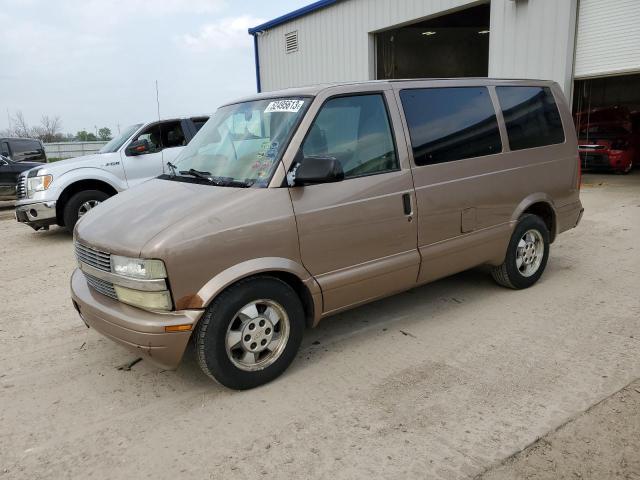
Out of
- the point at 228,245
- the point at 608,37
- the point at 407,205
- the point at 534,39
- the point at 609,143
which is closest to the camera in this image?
the point at 228,245

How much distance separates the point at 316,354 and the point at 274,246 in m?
1.05

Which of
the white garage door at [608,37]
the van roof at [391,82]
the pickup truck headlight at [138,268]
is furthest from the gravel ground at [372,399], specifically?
the white garage door at [608,37]

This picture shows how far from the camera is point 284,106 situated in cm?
380

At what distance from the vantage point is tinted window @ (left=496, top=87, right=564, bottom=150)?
482 cm

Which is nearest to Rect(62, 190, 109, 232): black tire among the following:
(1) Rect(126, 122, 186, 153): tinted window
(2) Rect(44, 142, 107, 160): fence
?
(1) Rect(126, 122, 186, 153): tinted window

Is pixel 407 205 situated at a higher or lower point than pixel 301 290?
higher

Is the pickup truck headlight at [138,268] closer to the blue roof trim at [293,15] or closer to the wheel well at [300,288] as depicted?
the wheel well at [300,288]

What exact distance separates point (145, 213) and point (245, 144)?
876mm

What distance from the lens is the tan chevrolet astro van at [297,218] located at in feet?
10.4

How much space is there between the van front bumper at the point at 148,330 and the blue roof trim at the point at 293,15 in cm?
1460

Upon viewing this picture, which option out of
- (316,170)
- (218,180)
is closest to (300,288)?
(316,170)

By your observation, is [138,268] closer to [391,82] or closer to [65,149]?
[391,82]

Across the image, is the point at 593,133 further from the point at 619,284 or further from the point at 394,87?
the point at 394,87

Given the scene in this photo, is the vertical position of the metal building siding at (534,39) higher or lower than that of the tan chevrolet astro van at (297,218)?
higher
